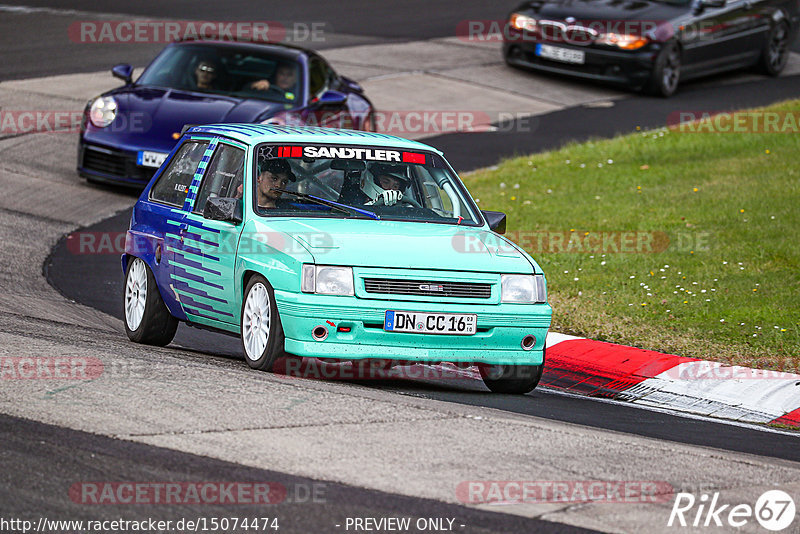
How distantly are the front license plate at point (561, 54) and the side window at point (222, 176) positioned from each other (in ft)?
40.0

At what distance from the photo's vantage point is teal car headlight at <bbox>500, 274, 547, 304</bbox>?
24.8 ft

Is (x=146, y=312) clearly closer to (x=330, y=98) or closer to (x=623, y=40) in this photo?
(x=330, y=98)

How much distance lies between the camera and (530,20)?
20.2 meters

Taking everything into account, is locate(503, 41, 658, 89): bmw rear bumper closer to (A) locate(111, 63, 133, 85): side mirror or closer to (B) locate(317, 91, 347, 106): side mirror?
(B) locate(317, 91, 347, 106): side mirror

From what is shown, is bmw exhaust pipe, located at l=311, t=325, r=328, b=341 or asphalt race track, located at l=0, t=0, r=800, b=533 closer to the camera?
asphalt race track, located at l=0, t=0, r=800, b=533

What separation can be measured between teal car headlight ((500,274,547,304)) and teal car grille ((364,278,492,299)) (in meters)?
0.13

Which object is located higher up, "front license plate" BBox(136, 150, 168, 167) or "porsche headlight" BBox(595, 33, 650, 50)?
"porsche headlight" BBox(595, 33, 650, 50)

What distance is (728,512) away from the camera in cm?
543

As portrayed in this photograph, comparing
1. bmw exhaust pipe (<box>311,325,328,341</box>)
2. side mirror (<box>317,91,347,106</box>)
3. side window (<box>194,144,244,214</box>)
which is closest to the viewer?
bmw exhaust pipe (<box>311,325,328,341</box>)

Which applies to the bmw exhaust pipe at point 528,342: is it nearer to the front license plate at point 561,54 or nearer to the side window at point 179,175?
the side window at point 179,175

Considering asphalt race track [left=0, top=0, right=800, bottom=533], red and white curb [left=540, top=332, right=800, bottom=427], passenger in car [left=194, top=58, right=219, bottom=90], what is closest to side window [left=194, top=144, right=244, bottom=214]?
asphalt race track [left=0, top=0, right=800, bottom=533]

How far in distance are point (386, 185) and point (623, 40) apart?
1204 cm

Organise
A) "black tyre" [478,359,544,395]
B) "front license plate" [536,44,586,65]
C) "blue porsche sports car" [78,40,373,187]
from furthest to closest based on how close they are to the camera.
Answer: "front license plate" [536,44,586,65] → "blue porsche sports car" [78,40,373,187] → "black tyre" [478,359,544,395]

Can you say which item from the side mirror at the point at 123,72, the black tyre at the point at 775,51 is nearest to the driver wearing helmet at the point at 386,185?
the side mirror at the point at 123,72
